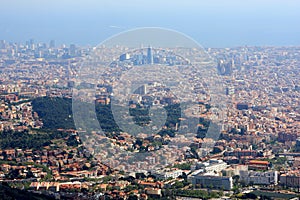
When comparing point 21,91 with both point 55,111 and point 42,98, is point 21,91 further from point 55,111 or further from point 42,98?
point 55,111

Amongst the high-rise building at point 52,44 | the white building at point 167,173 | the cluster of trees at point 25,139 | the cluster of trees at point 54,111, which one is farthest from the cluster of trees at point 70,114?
the high-rise building at point 52,44

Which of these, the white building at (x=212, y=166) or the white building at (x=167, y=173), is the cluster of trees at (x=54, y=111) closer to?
the white building at (x=212, y=166)

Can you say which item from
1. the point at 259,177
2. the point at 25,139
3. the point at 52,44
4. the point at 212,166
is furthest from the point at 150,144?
the point at 52,44

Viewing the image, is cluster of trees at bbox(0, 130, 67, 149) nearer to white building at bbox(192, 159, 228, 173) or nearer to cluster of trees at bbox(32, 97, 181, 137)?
A: cluster of trees at bbox(32, 97, 181, 137)

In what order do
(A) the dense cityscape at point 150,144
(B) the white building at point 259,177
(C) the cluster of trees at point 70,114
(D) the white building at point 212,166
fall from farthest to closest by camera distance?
(C) the cluster of trees at point 70,114, (D) the white building at point 212,166, (B) the white building at point 259,177, (A) the dense cityscape at point 150,144

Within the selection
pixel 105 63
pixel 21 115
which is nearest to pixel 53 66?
pixel 21 115

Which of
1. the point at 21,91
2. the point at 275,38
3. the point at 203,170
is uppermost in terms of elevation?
the point at 275,38

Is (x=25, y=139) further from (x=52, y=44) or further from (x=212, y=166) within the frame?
(x=52, y=44)

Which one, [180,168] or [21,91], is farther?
[21,91]
